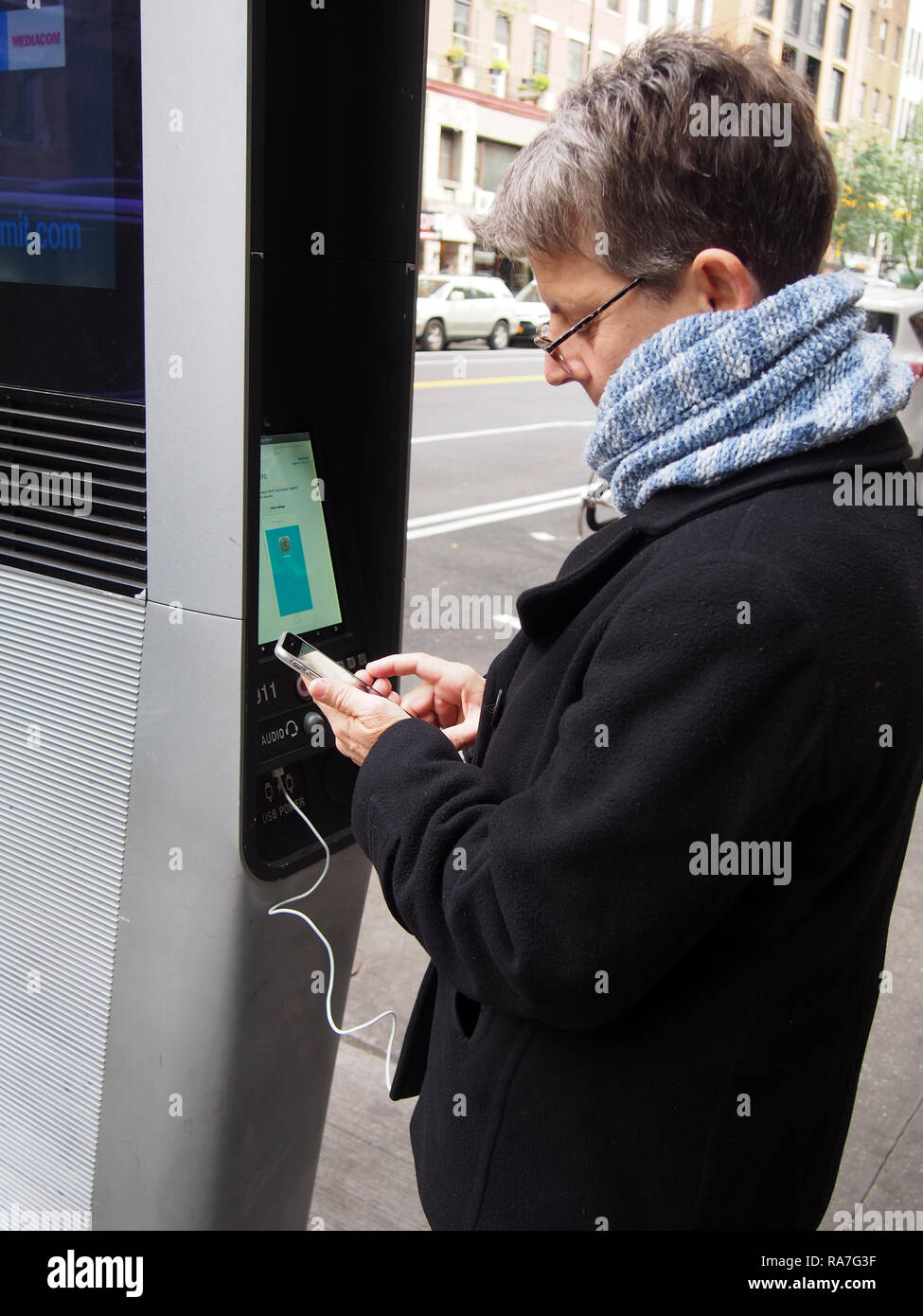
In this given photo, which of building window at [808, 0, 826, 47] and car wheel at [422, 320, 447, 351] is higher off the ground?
building window at [808, 0, 826, 47]

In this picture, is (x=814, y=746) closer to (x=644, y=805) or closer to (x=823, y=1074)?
(x=644, y=805)

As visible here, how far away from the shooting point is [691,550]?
3.42ft

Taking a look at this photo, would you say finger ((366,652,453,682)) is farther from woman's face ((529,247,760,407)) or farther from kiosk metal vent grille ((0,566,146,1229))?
woman's face ((529,247,760,407))

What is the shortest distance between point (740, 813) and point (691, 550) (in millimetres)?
228

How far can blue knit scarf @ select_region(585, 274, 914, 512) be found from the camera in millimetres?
1046

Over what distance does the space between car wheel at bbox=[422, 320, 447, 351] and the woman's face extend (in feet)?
62.8

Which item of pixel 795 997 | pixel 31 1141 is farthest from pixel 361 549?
pixel 31 1141

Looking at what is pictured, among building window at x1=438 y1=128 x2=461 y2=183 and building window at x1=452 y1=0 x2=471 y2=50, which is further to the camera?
building window at x1=438 y1=128 x2=461 y2=183

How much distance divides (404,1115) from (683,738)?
6.88 ft

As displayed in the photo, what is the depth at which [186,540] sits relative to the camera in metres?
1.48

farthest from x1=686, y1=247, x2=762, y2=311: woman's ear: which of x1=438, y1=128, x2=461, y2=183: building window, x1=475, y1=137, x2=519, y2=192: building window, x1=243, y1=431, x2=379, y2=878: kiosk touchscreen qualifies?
x1=475, y1=137, x2=519, y2=192: building window
